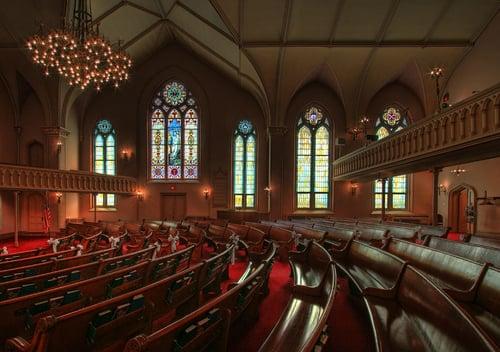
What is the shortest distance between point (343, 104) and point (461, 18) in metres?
6.13

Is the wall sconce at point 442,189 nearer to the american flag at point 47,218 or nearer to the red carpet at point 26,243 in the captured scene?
the red carpet at point 26,243

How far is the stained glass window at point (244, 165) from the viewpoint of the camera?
1884cm

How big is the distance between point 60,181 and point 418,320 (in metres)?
15.6

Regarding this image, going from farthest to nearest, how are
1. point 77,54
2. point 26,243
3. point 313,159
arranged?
1. point 313,159
2. point 26,243
3. point 77,54

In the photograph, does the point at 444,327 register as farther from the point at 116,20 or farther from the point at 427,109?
the point at 427,109

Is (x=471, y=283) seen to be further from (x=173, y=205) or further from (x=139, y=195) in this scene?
(x=139, y=195)

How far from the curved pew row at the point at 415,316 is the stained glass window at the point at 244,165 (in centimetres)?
1491

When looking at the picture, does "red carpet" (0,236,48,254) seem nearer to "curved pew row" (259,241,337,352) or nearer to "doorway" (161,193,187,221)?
"doorway" (161,193,187,221)

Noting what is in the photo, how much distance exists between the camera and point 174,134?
19.3 m

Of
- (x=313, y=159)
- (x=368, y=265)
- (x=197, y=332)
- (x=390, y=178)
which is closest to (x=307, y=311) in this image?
(x=197, y=332)

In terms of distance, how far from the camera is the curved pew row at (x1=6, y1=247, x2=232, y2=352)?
2.01m

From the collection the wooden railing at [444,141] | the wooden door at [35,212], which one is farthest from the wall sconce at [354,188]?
the wooden door at [35,212]

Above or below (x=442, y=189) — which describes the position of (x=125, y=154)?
above

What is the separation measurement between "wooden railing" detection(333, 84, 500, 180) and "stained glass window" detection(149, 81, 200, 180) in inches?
385
